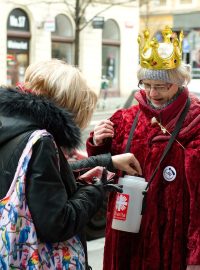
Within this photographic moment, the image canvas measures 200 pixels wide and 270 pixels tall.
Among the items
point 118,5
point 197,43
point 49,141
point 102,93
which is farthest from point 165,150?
point 197,43

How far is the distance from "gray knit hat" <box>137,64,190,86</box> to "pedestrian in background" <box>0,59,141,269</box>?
49 centimetres

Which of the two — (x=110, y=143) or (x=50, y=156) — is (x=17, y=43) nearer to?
(x=110, y=143)

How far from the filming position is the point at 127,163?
101 inches

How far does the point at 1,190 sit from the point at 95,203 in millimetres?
400

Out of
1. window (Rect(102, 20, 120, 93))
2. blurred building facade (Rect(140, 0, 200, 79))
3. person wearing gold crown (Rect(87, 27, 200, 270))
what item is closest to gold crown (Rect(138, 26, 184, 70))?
person wearing gold crown (Rect(87, 27, 200, 270))

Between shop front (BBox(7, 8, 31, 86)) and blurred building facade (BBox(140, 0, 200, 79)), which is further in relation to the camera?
blurred building facade (BBox(140, 0, 200, 79))

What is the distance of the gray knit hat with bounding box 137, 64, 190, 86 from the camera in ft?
8.61

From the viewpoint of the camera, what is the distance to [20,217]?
1923mm

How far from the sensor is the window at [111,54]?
23688mm

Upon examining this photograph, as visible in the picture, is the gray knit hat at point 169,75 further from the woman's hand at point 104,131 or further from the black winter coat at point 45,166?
the black winter coat at point 45,166

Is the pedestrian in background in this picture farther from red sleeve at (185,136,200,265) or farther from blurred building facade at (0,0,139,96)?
blurred building facade at (0,0,139,96)

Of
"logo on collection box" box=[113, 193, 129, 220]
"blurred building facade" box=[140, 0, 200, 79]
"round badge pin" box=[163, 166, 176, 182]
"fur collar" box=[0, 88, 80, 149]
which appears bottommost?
"logo on collection box" box=[113, 193, 129, 220]

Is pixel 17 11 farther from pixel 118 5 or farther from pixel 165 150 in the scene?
pixel 165 150

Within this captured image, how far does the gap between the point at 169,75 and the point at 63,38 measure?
19.6m
